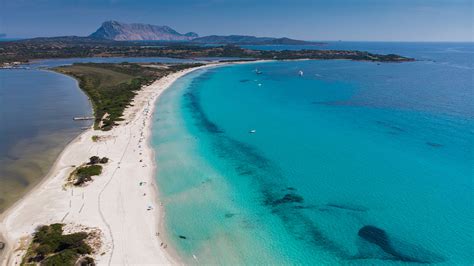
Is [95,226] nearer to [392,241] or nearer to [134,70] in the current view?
[392,241]

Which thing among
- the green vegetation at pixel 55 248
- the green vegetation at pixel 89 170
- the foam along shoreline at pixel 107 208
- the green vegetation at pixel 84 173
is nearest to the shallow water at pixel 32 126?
the foam along shoreline at pixel 107 208

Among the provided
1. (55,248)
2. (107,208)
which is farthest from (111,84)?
(55,248)

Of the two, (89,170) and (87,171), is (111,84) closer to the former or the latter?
(89,170)

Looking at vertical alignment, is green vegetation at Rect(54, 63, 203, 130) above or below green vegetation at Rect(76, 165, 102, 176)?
above

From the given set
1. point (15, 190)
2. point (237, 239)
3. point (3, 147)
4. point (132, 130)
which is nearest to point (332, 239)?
point (237, 239)

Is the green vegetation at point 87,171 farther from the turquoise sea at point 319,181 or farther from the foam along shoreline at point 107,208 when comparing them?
the turquoise sea at point 319,181

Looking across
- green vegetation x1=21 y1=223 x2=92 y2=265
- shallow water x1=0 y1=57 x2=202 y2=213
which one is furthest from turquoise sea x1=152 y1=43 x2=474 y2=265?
shallow water x1=0 y1=57 x2=202 y2=213

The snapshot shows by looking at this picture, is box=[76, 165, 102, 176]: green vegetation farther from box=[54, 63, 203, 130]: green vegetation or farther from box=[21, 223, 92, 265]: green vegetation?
box=[54, 63, 203, 130]: green vegetation
